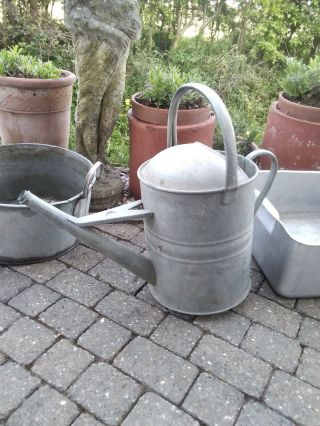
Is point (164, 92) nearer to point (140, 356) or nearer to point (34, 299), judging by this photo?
point (34, 299)

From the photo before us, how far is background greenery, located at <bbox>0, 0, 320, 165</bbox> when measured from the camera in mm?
5184

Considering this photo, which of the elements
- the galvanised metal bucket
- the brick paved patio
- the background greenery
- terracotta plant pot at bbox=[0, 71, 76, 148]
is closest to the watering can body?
the brick paved patio

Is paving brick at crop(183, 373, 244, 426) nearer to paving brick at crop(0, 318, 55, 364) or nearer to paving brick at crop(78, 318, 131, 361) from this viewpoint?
paving brick at crop(78, 318, 131, 361)

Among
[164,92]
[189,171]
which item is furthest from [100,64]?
[189,171]

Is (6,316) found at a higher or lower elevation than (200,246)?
lower

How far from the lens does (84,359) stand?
179 cm

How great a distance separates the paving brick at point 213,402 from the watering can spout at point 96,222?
60 cm

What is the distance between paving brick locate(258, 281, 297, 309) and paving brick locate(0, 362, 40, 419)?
1225 mm

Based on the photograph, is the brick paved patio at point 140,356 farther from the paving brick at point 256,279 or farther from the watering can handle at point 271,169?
the watering can handle at point 271,169

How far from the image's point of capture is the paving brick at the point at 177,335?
1.86 metres

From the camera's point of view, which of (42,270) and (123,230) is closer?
(42,270)

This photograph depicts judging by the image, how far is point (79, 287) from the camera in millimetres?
2201

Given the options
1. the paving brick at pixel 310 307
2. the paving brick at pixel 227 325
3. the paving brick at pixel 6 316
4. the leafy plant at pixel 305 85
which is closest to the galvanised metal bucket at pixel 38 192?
the paving brick at pixel 6 316

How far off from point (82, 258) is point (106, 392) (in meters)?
0.95
